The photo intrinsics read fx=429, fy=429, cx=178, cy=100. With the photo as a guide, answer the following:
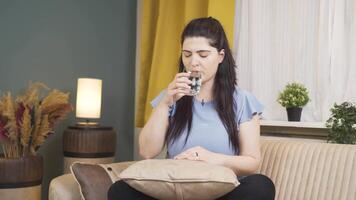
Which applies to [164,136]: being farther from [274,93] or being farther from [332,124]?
[274,93]

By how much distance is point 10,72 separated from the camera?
8.46 ft

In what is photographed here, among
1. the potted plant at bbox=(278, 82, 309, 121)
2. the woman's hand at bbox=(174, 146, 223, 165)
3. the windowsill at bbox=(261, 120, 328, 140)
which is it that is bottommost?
the woman's hand at bbox=(174, 146, 223, 165)

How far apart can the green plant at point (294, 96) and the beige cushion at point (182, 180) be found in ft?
3.34

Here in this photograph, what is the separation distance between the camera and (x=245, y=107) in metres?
1.62

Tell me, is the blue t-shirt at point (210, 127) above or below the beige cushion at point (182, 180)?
above

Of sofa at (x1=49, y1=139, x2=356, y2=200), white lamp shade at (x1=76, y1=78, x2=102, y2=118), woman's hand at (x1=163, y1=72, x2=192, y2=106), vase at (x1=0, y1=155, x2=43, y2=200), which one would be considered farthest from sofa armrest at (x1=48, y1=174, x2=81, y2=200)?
white lamp shade at (x1=76, y1=78, x2=102, y2=118)

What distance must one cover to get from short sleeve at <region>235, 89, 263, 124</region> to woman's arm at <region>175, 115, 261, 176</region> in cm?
2

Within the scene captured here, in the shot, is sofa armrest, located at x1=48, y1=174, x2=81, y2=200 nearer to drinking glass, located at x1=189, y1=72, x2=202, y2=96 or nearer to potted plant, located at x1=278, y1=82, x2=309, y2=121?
drinking glass, located at x1=189, y1=72, x2=202, y2=96

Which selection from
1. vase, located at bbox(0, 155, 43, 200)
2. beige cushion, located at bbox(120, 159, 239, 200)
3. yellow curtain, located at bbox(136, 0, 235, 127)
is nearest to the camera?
beige cushion, located at bbox(120, 159, 239, 200)

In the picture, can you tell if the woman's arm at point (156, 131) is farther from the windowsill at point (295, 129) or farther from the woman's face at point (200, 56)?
the windowsill at point (295, 129)

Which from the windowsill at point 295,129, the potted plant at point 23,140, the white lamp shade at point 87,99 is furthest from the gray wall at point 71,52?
the windowsill at point 295,129

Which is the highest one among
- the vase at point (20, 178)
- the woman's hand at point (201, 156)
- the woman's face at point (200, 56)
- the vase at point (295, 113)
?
the woman's face at point (200, 56)

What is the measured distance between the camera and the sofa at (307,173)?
1.60 m

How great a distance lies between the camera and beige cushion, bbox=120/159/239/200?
4.14 feet
